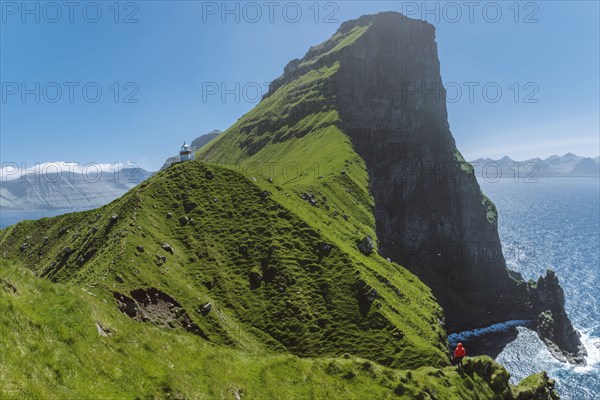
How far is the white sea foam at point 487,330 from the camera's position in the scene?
12816 cm

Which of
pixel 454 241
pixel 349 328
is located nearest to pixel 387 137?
pixel 454 241

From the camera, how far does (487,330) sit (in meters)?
135

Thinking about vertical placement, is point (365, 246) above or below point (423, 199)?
below

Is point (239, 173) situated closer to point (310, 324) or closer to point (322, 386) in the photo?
point (310, 324)

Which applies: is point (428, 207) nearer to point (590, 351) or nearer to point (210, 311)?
point (590, 351)

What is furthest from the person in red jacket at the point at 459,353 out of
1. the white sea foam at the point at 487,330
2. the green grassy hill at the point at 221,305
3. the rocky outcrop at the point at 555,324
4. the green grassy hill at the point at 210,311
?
the rocky outcrop at the point at 555,324

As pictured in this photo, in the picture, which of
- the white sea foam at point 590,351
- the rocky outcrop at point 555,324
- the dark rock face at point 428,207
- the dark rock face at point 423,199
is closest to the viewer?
the white sea foam at point 590,351

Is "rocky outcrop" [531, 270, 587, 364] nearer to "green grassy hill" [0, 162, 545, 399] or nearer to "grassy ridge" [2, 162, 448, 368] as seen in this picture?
"green grassy hill" [0, 162, 545, 399]

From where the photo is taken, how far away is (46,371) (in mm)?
17812

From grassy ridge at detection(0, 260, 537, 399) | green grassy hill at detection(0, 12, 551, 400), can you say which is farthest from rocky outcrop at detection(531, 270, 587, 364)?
grassy ridge at detection(0, 260, 537, 399)

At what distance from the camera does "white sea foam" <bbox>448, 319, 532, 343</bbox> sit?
5046 inches

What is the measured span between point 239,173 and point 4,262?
202 ft

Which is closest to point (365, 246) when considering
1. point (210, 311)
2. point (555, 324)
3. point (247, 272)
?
point (247, 272)

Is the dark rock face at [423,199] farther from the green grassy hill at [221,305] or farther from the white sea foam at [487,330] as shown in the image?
the green grassy hill at [221,305]
